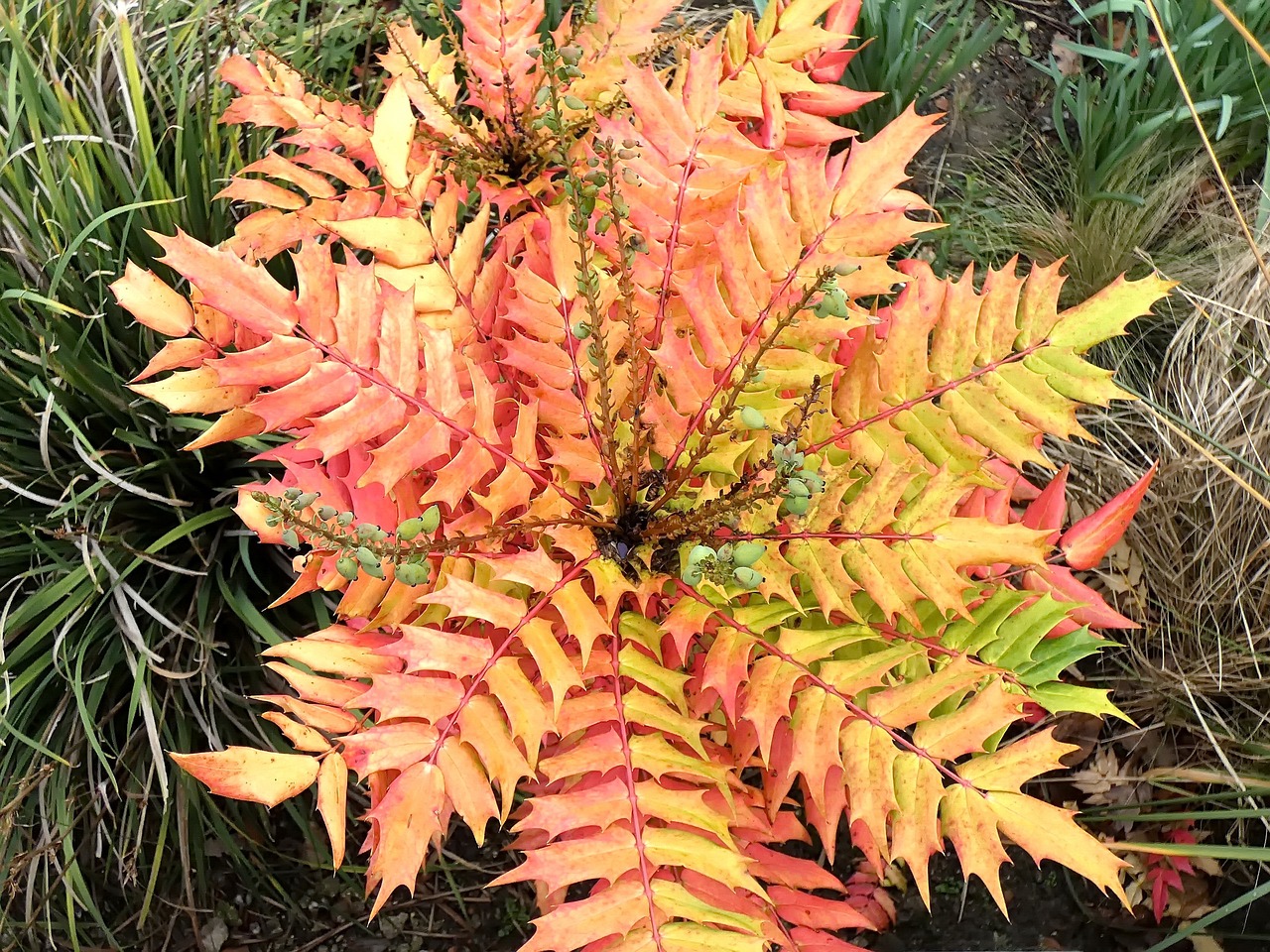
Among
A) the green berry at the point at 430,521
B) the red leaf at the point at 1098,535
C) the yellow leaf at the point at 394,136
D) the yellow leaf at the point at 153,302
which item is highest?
the yellow leaf at the point at 394,136

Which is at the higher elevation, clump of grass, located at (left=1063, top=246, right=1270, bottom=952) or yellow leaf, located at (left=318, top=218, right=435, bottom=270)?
yellow leaf, located at (left=318, top=218, right=435, bottom=270)

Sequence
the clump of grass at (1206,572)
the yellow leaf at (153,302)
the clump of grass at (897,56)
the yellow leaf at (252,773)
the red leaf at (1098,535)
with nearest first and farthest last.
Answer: the yellow leaf at (252,773) → the yellow leaf at (153,302) → the red leaf at (1098,535) → the clump of grass at (1206,572) → the clump of grass at (897,56)

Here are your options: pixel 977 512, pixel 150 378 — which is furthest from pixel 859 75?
pixel 150 378

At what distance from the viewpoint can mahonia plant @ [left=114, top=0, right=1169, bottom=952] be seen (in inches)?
Answer: 25.8

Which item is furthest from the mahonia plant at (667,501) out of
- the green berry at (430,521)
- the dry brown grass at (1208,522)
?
the dry brown grass at (1208,522)

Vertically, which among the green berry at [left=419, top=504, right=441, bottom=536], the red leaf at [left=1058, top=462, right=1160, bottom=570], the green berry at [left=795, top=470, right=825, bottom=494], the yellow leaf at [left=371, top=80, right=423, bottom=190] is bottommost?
the red leaf at [left=1058, top=462, right=1160, bottom=570]

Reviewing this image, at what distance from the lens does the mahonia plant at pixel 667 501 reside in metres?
0.65

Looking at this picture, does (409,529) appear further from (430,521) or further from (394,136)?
(394,136)

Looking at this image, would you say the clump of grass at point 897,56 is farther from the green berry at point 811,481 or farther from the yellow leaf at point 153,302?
the yellow leaf at point 153,302

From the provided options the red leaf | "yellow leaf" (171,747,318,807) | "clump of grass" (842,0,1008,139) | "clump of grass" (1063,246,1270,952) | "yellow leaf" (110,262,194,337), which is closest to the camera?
"yellow leaf" (171,747,318,807)

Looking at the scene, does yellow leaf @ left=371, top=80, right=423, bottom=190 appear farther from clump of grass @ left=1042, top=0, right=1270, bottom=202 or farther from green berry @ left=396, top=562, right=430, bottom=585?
clump of grass @ left=1042, top=0, right=1270, bottom=202

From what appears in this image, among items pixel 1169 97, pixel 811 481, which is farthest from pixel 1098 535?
pixel 1169 97

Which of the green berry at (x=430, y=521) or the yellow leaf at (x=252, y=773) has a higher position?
the green berry at (x=430, y=521)

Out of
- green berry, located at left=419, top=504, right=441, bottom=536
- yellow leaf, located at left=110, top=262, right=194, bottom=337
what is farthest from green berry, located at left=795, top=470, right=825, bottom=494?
yellow leaf, located at left=110, top=262, right=194, bottom=337
